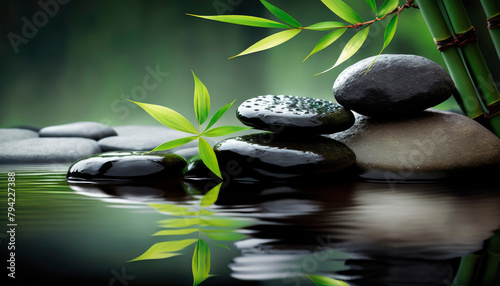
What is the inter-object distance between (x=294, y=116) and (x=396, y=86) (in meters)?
0.46

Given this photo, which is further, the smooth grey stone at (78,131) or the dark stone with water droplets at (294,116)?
the smooth grey stone at (78,131)

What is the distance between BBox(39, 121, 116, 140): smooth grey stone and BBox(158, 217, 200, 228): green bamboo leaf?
243 centimetres

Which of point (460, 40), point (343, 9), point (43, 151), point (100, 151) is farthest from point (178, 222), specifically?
point (100, 151)

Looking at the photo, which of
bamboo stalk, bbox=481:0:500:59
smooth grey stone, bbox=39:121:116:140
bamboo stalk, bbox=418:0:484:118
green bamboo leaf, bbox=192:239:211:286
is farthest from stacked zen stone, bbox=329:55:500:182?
smooth grey stone, bbox=39:121:116:140

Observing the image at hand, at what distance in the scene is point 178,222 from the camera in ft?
2.23

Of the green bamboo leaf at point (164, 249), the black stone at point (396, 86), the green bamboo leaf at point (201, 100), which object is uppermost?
the green bamboo leaf at point (201, 100)

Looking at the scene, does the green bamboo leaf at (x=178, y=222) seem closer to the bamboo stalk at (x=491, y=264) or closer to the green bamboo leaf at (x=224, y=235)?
the green bamboo leaf at (x=224, y=235)

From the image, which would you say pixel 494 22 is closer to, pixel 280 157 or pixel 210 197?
pixel 280 157

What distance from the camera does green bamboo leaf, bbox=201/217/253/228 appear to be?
0.66m

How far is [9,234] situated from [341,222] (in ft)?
1.72

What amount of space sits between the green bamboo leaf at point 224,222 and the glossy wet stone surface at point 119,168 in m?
0.77

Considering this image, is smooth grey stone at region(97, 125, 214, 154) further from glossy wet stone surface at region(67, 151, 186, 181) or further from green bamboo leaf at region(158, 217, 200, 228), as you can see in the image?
green bamboo leaf at region(158, 217, 200, 228)

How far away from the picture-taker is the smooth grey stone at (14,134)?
2906mm

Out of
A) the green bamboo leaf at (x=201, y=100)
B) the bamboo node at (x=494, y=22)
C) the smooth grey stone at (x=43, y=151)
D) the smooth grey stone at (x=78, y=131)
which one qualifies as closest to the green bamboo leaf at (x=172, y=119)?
→ the green bamboo leaf at (x=201, y=100)
